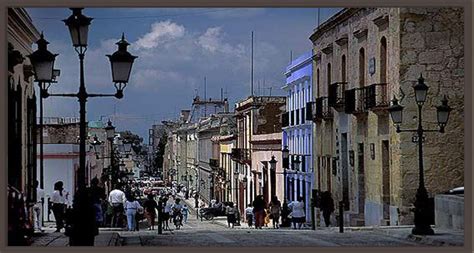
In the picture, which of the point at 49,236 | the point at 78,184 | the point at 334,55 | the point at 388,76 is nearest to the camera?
the point at 78,184

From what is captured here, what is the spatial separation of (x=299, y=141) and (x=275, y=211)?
84cm

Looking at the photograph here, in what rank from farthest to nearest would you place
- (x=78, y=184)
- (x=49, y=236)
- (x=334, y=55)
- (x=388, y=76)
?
(x=334, y=55), (x=388, y=76), (x=49, y=236), (x=78, y=184)

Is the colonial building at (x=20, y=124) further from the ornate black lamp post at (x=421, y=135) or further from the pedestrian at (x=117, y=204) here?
the ornate black lamp post at (x=421, y=135)

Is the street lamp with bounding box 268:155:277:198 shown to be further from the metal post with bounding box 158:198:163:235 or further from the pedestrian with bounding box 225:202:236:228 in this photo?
the metal post with bounding box 158:198:163:235

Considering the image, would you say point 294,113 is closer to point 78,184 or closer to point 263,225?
point 263,225

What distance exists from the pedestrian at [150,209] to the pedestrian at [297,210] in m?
1.47

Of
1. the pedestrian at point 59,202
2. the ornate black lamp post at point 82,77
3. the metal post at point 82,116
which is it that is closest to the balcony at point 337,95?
the ornate black lamp post at point 82,77

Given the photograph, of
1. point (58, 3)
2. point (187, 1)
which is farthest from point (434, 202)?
point (58, 3)

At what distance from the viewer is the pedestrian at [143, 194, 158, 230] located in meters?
12.1

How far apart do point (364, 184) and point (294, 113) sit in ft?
4.01

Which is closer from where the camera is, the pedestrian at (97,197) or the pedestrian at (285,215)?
the pedestrian at (97,197)

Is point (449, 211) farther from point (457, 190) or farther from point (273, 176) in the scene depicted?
point (273, 176)

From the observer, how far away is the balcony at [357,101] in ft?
38.6

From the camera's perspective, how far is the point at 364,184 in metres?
12.0
